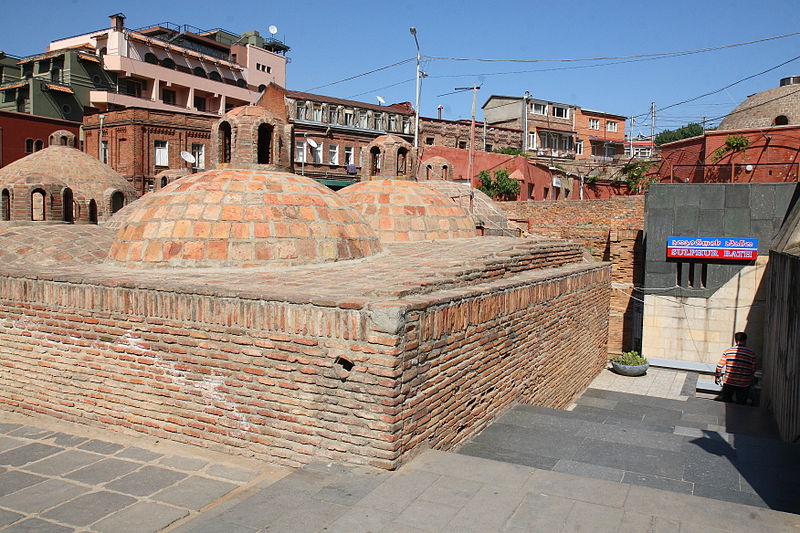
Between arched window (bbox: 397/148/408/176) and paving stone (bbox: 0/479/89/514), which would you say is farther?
arched window (bbox: 397/148/408/176)

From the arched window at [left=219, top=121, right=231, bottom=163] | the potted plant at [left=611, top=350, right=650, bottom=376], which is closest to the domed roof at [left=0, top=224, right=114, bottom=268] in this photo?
the arched window at [left=219, top=121, right=231, bottom=163]

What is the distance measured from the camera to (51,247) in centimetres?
1124

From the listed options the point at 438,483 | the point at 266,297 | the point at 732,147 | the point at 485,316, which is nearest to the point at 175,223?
the point at 266,297

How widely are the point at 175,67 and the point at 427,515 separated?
36.5 m

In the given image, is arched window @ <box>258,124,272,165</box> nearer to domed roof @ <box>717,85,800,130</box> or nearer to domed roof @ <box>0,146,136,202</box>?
domed roof @ <box>0,146,136,202</box>

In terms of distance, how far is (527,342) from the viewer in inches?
330

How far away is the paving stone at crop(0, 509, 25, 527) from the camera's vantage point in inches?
181

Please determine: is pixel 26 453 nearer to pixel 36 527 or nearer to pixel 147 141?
pixel 36 527

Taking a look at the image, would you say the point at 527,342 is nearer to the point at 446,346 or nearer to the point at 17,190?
the point at 446,346

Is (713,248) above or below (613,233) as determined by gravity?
below

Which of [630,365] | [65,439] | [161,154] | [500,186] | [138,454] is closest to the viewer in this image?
[138,454]

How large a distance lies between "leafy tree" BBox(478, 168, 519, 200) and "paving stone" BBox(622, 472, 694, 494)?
1034 inches

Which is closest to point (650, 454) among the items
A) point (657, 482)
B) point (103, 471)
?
point (657, 482)

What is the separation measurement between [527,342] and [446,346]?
104 inches
